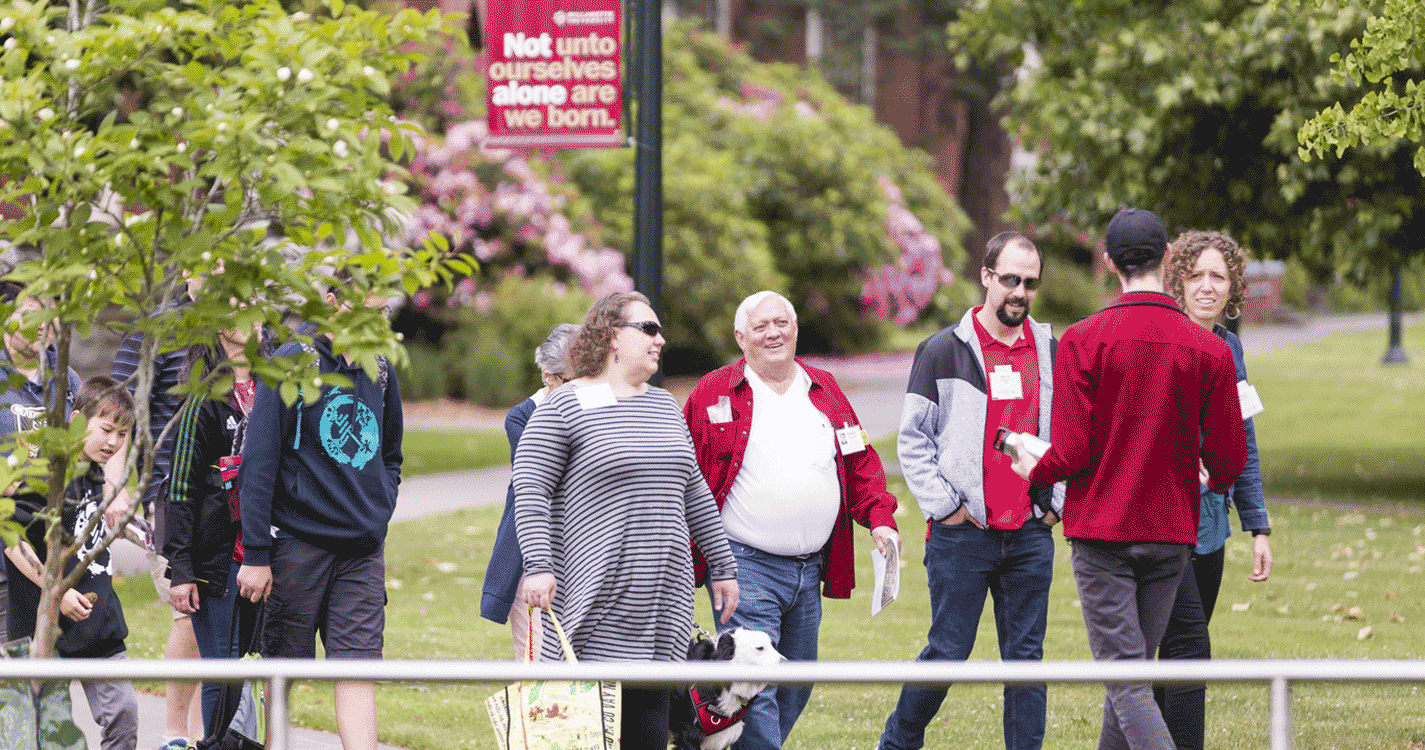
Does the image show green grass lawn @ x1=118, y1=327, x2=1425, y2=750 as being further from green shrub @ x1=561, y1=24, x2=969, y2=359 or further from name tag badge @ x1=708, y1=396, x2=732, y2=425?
green shrub @ x1=561, y1=24, x2=969, y2=359

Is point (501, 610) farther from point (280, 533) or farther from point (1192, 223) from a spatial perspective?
point (1192, 223)

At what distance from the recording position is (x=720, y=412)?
5387 millimetres

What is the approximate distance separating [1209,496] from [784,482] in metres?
1.43

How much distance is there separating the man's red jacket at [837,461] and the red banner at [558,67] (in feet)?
9.69

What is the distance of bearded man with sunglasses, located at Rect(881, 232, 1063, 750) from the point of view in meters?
5.38

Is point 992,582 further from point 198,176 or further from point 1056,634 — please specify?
point 1056,634

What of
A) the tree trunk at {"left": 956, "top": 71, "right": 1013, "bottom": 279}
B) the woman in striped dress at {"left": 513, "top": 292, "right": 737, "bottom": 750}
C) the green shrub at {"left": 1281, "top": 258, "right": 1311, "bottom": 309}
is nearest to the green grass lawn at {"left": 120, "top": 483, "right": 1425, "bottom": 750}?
the woman in striped dress at {"left": 513, "top": 292, "right": 737, "bottom": 750}

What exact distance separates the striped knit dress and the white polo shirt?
24.3 inches

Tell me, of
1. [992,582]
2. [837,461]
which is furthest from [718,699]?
[992,582]

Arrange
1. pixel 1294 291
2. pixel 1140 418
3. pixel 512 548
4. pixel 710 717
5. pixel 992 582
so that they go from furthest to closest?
pixel 1294 291 → pixel 512 548 → pixel 992 582 → pixel 1140 418 → pixel 710 717

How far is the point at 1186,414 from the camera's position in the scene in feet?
14.7

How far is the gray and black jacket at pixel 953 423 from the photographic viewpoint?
5.38m

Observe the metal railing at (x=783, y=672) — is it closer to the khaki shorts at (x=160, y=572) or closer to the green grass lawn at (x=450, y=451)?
the khaki shorts at (x=160, y=572)

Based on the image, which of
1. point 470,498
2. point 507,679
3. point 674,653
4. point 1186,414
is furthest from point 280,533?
point 470,498
